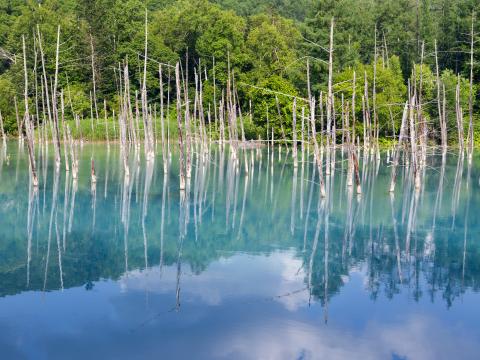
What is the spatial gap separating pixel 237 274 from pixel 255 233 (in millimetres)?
4283

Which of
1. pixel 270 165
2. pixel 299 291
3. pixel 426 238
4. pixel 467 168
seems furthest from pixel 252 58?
pixel 299 291

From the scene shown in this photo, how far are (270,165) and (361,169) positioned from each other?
5789mm

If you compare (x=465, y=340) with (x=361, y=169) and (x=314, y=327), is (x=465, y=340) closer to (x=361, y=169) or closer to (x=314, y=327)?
(x=314, y=327)

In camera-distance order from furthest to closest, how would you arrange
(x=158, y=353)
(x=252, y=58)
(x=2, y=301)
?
(x=252, y=58)
(x=2, y=301)
(x=158, y=353)

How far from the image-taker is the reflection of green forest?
45.0 feet

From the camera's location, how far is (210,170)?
3366 cm

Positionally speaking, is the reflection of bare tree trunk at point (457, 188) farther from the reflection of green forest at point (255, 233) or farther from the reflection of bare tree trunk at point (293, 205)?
the reflection of bare tree trunk at point (293, 205)

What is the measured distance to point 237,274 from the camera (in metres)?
13.9

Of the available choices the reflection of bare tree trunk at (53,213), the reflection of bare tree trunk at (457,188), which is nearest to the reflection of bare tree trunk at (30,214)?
the reflection of bare tree trunk at (53,213)

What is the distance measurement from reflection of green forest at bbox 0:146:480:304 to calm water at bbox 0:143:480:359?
62 millimetres

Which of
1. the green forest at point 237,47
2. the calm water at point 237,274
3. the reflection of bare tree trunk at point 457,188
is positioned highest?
the green forest at point 237,47

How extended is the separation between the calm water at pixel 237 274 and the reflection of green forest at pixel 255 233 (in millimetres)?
62

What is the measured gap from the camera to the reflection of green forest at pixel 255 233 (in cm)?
1371

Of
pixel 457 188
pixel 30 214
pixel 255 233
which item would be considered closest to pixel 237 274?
pixel 255 233
